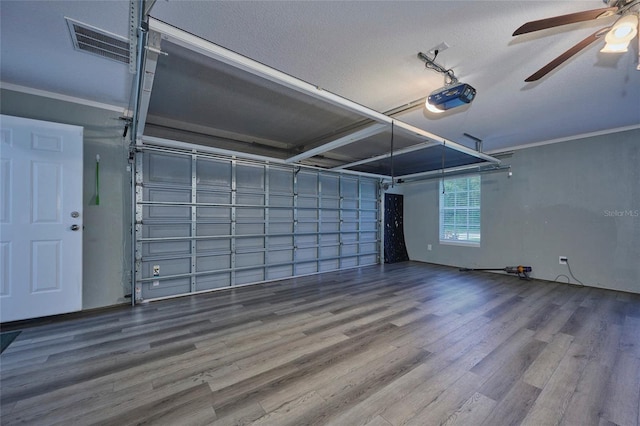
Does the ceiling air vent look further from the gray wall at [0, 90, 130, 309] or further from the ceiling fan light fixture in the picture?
the ceiling fan light fixture

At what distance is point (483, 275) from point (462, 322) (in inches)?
124

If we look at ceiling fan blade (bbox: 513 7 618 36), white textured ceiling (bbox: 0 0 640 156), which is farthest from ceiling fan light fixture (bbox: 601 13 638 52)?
white textured ceiling (bbox: 0 0 640 156)

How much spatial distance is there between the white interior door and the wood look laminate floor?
348 mm

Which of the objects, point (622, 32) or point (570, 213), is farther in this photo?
point (570, 213)

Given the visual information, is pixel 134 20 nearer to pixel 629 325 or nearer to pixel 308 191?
pixel 308 191

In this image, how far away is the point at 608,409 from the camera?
1625mm

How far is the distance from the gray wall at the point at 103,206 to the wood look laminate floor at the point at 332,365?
39 centimetres

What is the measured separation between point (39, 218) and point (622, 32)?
550 centimetres

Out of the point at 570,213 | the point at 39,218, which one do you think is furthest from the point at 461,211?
the point at 39,218

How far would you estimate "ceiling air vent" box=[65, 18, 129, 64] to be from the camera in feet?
6.66

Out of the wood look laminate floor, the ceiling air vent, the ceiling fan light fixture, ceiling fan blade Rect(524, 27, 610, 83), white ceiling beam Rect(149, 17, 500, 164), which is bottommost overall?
the wood look laminate floor

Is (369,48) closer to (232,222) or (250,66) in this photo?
(250,66)

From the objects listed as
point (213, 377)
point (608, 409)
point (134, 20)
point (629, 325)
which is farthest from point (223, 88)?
point (629, 325)

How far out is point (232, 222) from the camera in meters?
4.57
